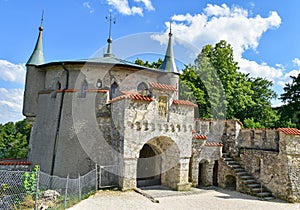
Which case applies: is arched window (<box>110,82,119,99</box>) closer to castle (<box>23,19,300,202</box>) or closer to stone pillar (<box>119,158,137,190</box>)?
castle (<box>23,19,300,202</box>)

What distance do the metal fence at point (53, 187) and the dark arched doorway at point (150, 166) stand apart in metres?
3.14

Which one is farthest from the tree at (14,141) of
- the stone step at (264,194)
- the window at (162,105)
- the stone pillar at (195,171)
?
the stone step at (264,194)

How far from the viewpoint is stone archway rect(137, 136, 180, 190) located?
15195mm

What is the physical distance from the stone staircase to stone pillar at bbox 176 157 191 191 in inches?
127

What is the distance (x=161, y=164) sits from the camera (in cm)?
1645

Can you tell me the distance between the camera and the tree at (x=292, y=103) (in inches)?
1117

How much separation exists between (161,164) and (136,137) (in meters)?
3.77

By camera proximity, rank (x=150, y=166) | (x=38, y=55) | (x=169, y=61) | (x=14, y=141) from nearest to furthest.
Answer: (x=150, y=166)
(x=38, y=55)
(x=169, y=61)
(x=14, y=141)

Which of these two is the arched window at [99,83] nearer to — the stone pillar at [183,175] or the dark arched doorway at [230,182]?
the stone pillar at [183,175]

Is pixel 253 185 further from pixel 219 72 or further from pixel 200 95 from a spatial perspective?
pixel 219 72

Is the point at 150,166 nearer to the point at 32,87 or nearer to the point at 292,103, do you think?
the point at 32,87

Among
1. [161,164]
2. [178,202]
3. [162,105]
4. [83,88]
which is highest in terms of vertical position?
[83,88]

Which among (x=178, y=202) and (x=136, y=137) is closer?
(x=178, y=202)

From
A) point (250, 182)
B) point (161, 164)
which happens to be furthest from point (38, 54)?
point (250, 182)
